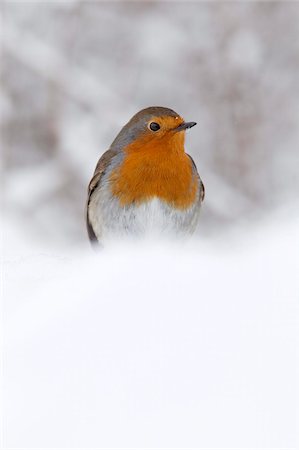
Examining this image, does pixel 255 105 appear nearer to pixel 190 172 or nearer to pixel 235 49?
pixel 235 49

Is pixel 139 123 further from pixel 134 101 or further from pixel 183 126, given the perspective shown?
pixel 134 101

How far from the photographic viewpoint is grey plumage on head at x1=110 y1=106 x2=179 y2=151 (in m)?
3.01

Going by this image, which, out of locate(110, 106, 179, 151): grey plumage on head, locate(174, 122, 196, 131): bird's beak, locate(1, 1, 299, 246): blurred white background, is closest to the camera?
locate(174, 122, 196, 131): bird's beak

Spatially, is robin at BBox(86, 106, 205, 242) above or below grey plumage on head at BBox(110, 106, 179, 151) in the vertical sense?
below

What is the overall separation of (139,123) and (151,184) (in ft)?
0.93

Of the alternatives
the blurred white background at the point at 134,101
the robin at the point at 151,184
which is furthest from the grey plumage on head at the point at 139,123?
the blurred white background at the point at 134,101

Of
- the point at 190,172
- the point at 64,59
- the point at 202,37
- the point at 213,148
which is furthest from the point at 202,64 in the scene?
the point at 190,172

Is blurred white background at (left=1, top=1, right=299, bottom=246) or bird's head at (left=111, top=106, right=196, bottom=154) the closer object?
bird's head at (left=111, top=106, right=196, bottom=154)

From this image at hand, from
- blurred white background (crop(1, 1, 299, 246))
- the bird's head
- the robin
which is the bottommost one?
the robin

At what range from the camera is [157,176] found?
295 cm

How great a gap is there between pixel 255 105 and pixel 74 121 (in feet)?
3.64

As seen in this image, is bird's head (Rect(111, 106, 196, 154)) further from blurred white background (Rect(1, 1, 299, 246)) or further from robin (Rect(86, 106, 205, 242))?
blurred white background (Rect(1, 1, 299, 246))

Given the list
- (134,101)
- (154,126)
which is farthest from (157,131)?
(134,101)

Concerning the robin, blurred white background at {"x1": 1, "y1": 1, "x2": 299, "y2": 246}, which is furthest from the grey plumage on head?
blurred white background at {"x1": 1, "y1": 1, "x2": 299, "y2": 246}
